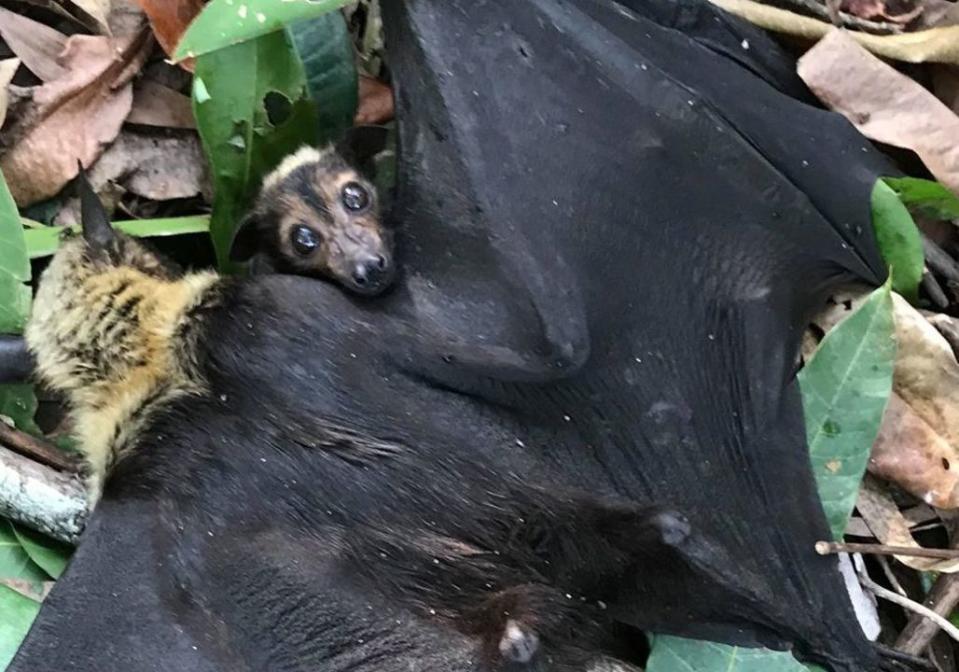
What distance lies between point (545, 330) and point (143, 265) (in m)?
0.83

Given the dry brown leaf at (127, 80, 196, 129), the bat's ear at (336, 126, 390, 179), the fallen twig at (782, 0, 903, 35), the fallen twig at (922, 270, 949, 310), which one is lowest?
the fallen twig at (922, 270, 949, 310)

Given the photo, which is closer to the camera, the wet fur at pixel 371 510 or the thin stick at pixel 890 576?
the wet fur at pixel 371 510

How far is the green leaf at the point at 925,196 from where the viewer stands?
251 cm

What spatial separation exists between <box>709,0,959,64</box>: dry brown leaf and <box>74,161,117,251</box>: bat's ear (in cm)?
127

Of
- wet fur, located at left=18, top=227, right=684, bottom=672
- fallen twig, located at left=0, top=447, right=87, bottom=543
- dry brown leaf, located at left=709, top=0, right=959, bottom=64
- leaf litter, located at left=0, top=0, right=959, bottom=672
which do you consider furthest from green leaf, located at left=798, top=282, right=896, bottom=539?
fallen twig, located at left=0, top=447, right=87, bottom=543

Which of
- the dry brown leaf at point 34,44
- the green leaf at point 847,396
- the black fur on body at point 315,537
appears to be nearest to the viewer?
the black fur on body at point 315,537

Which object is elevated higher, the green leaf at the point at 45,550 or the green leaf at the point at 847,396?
the green leaf at the point at 847,396

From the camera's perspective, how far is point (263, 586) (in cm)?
225

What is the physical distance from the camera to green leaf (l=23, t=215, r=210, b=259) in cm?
266

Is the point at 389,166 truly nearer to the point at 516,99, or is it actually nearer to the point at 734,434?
the point at 516,99

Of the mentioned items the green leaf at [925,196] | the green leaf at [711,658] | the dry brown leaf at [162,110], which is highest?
the green leaf at [925,196]

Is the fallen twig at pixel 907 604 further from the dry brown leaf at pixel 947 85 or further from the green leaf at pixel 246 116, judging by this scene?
the green leaf at pixel 246 116

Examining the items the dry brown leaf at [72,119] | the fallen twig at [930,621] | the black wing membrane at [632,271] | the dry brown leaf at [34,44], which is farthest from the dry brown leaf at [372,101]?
the fallen twig at [930,621]

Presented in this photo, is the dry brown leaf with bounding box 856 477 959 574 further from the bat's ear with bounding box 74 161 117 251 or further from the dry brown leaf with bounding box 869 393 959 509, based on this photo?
the bat's ear with bounding box 74 161 117 251
